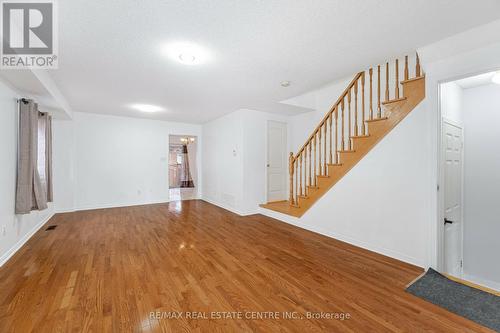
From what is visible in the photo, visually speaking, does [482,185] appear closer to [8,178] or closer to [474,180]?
[474,180]

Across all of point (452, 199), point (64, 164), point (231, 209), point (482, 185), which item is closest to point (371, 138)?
point (452, 199)

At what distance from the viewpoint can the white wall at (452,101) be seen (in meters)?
2.54

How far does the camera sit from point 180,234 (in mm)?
3729

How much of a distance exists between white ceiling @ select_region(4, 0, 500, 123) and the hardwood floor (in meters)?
2.56

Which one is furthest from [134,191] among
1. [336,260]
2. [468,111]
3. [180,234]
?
[468,111]

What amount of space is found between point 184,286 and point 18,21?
2.97m

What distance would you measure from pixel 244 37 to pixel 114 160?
5405mm

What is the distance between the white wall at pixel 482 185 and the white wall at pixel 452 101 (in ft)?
0.69

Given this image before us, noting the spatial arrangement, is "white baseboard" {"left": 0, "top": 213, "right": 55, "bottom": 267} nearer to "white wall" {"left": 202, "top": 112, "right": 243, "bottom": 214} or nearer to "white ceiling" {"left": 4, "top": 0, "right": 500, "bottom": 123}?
"white ceiling" {"left": 4, "top": 0, "right": 500, "bottom": 123}

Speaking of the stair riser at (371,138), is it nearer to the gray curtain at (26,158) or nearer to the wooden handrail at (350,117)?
the wooden handrail at (350,117)

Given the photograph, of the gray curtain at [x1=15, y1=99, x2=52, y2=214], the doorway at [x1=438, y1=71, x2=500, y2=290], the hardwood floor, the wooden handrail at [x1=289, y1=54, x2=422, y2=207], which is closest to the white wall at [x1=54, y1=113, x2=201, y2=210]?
the hardwood floor

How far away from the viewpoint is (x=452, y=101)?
9.14 ft

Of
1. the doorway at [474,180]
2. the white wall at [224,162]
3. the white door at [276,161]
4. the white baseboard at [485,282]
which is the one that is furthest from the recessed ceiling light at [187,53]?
the white baseboard at [485,282]

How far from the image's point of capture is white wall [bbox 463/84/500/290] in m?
2.93
